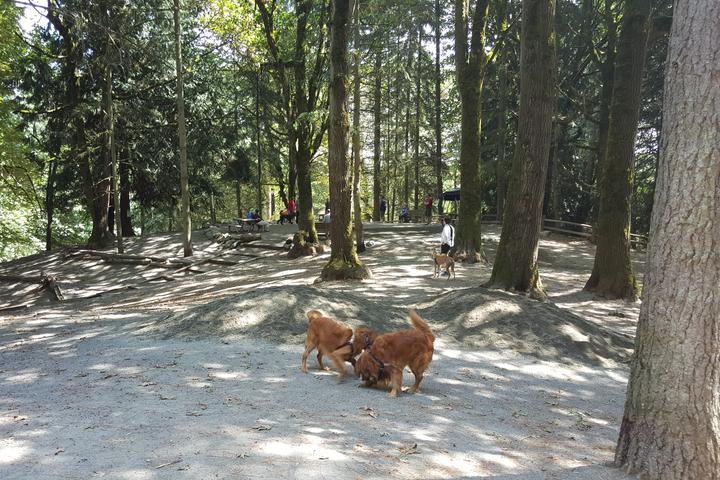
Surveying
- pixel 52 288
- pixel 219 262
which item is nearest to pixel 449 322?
pixel 52 288

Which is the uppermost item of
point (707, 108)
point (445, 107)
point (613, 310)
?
point (445, 107)

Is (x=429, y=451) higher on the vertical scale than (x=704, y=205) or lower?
lower

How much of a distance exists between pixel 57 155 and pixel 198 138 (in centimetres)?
713

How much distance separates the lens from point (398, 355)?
595 cm

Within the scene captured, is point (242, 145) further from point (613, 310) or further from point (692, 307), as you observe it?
point (692, 307)

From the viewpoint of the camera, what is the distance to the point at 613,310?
12.9m

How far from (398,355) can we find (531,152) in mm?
7992

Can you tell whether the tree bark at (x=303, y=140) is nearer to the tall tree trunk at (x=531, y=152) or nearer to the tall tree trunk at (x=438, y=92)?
the tall tree trunk at (x=531, y=152)

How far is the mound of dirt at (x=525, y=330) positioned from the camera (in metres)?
8.70

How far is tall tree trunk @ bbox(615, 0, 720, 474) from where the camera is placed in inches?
149

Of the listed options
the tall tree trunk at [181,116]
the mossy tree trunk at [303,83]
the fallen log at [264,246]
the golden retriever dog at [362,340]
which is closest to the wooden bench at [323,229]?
the fallen log at [264,246]

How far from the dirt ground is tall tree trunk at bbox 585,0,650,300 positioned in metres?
0.83

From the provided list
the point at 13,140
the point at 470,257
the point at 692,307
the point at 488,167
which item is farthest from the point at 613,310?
the point at 13,140

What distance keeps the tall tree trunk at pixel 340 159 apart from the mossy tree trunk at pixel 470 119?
4849 mm
